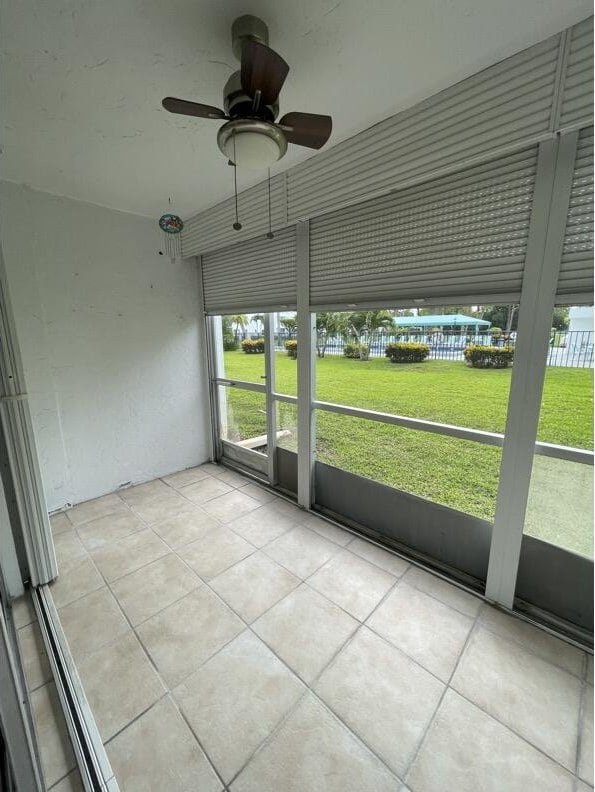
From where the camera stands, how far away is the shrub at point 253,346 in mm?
3240

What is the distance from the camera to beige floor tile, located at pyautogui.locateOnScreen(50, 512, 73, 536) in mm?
2617

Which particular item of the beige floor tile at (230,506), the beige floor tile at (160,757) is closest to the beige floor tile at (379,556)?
the beige floor tile at (230,506)

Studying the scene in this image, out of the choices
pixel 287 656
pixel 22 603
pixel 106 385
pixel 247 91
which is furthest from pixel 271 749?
pixel 106 385

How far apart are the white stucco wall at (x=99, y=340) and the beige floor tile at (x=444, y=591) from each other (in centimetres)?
279

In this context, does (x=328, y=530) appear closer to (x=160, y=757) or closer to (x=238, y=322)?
(x=160, y=757)

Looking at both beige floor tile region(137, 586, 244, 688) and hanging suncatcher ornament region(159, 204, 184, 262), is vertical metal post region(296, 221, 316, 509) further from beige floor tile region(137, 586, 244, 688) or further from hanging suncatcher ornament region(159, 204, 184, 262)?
hanging suncatcher ornament region(159, 204, 184, 262)

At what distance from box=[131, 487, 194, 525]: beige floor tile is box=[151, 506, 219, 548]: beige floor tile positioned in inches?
2.9

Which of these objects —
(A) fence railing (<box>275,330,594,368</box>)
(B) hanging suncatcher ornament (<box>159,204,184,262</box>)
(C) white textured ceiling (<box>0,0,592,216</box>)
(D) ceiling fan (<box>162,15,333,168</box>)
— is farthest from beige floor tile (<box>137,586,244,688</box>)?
(B) hanging suncatcher ornament (<box>159,204,184,262</box>)

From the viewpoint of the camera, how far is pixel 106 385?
3.08 m

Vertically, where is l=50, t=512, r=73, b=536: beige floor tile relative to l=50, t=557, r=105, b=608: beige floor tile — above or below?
below

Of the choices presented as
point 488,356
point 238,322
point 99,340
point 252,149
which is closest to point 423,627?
point 488,356

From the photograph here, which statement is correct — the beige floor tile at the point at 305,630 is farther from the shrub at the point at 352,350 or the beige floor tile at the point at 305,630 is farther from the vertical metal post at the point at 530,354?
the shrub at the point at 352,350

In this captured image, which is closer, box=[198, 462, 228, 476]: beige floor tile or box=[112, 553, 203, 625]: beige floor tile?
box=[112, 553, 203, 625]: beige floor tile

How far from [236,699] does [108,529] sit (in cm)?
182
